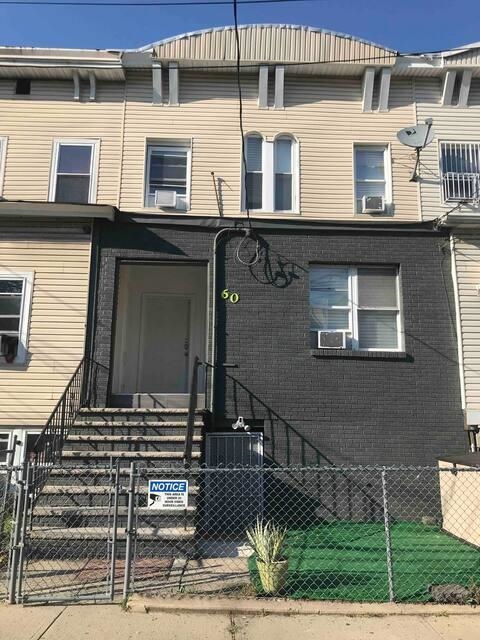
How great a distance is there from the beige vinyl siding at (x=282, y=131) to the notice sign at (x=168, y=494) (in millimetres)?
5384

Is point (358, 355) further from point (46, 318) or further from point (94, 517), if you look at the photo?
point (46, 318)

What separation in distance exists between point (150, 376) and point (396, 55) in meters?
7.40

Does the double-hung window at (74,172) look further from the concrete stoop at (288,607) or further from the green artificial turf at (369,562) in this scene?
the concrete stoop at (288,607)

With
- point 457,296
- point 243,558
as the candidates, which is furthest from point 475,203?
point 243,558

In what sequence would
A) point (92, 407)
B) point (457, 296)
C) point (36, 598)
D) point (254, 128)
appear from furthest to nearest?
point (254, 128) → point (457, 296) → point (92, 407) → point (36, 598)

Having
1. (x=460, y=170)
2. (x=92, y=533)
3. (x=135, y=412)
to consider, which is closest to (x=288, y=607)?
(x=92, y=533)

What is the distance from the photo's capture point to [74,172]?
9.54 m

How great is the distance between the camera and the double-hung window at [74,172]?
31.0 feet

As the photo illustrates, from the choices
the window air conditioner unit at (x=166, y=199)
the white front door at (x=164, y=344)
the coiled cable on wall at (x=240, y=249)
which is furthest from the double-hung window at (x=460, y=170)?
the white front door at (x=164, y=344)

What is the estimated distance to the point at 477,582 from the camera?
16.8ft

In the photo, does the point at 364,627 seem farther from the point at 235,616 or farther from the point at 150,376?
the point at 150,376

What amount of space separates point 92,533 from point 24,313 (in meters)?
4.14

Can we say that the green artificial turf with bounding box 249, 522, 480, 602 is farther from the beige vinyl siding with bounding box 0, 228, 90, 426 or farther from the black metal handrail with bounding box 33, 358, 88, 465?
the beige vinyl siding with bounding box 0, 228, 90, 426

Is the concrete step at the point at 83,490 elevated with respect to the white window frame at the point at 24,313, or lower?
lower
